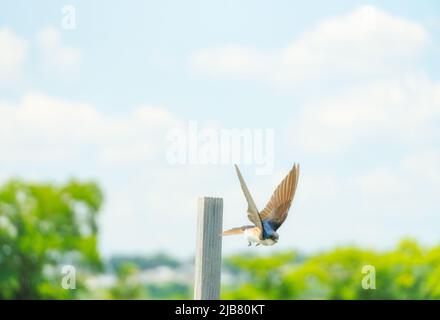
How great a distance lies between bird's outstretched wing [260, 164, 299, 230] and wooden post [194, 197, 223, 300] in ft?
1.16

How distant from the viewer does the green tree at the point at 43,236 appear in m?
26.5

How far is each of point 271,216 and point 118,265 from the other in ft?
95.6

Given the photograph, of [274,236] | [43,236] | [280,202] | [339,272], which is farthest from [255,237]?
[339,272]

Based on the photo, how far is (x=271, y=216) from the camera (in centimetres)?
355

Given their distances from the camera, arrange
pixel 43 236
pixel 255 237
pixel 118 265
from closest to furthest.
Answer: pixel 255 237 < pixel 43 236 < pixel 118 265

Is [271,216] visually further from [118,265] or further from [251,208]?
[118,265]

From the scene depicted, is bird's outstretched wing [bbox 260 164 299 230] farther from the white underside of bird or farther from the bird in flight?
the white underside of bird

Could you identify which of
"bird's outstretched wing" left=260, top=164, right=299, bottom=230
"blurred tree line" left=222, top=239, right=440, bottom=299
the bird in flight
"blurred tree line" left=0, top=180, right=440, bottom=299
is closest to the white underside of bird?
the bird in flight

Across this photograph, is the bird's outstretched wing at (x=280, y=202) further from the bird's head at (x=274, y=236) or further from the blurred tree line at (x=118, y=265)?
the blurred tree line at (x=118, y=265)

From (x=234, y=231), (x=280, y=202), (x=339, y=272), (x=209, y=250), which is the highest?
(x=339, y=272)

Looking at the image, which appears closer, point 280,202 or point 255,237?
point 255,237
